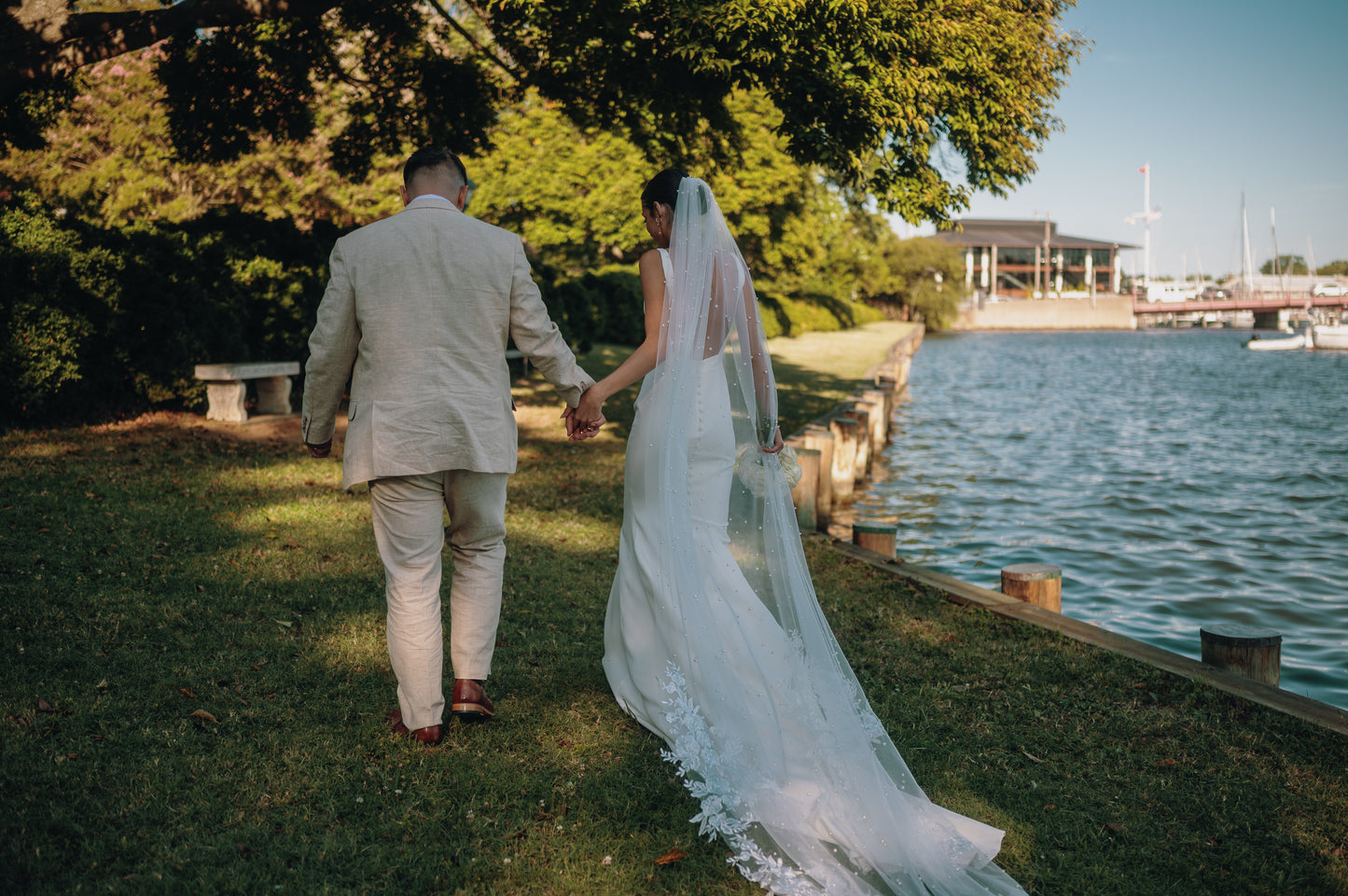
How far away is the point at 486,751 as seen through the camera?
3.69 m

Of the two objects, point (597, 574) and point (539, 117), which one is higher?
point (539, 117)

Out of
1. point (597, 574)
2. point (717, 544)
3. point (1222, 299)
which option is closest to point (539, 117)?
point (597, 574)

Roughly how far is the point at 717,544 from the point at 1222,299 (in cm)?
10178

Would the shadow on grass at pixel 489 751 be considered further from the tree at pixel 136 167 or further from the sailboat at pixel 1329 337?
the sailboat at pixel 1329 337

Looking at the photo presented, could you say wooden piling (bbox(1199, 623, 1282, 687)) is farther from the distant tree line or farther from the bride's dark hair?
the distant tree line

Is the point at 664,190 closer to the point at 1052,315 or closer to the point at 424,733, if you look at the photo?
the point at 424,733

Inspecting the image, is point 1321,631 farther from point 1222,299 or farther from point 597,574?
point 1222,299

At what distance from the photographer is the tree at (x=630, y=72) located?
26.5 feet

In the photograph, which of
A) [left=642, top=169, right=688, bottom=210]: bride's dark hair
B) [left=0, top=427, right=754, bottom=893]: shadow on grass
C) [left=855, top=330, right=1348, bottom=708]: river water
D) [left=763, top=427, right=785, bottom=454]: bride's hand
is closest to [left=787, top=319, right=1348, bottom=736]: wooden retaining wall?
[left=855, top=330, right=1348, bottom=708]: river water

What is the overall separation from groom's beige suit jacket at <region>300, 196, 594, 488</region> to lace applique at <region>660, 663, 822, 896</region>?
1.17 meters

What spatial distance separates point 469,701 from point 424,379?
132 centimetres

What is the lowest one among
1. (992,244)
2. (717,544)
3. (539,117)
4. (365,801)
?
(365,801)

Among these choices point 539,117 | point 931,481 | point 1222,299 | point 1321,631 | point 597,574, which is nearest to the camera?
point 597,574

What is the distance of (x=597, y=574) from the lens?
613cm
